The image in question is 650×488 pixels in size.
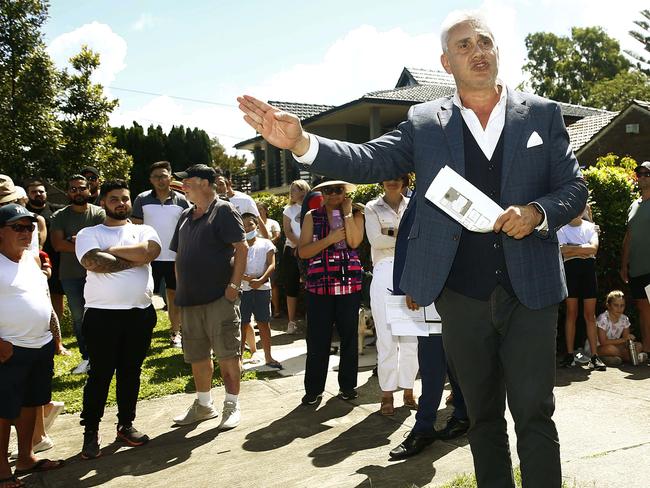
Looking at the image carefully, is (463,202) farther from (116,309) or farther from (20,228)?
(116,309)

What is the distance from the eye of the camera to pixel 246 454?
4.91m

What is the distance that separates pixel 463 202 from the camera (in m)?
2.73

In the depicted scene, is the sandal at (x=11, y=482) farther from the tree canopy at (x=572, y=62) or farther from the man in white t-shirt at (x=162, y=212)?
the tree canopy at (x=572, y=62)

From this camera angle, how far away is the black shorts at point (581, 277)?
292 inches

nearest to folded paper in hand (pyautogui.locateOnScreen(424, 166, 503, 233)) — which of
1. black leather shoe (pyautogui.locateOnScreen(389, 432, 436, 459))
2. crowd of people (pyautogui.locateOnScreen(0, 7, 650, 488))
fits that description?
crowd of people (pyautogui.locateOnScreen(0, 7, 650, 488))

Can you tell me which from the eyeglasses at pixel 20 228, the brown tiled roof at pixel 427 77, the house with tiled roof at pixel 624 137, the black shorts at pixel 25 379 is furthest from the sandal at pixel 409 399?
the brown tiled roof at pixel 427 77

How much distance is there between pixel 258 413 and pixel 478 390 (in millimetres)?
3414

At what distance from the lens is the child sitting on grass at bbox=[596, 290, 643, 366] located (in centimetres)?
734

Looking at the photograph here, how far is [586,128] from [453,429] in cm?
2965

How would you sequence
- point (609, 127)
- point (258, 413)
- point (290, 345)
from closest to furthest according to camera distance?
point (258, 413), point (290, 345), point (609, 127)

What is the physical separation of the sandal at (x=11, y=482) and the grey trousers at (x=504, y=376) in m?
→ 3.16

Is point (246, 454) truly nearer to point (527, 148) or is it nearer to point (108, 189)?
point (108, 189)

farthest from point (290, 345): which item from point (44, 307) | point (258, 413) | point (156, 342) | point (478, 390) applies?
point (478, 390)

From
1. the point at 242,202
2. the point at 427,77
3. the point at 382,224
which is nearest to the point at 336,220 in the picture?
the point at 382,224
